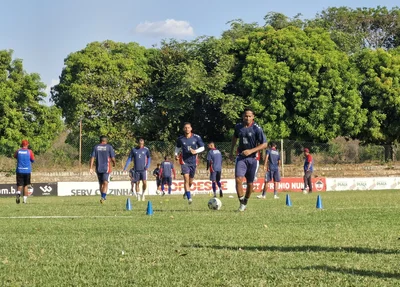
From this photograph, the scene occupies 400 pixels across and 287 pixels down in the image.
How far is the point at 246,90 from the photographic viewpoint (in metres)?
48.5

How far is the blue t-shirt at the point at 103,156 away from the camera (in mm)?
21078

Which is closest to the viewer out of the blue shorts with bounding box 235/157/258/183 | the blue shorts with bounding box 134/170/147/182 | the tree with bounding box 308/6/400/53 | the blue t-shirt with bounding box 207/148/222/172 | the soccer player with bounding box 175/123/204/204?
the blue shorts with bounding box 235/157/258/183

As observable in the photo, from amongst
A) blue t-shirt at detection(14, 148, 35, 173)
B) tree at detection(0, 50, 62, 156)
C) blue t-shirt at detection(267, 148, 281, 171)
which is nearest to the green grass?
blue t-shirt at detection(14, 148, 35, 173)

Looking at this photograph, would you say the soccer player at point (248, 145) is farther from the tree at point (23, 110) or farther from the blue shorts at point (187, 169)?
the tree at point (23, 110)

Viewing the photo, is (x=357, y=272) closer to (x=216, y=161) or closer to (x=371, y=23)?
(x=216, y=161)

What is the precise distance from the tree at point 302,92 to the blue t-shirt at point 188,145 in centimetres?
2693

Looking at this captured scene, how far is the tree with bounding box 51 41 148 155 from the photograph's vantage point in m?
48.0

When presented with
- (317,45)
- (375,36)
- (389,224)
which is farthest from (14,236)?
(375,36)

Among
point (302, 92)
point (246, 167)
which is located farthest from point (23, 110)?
point (246, 167)

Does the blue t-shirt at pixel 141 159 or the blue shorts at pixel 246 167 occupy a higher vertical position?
the blue t-shirt at pixel 141 159

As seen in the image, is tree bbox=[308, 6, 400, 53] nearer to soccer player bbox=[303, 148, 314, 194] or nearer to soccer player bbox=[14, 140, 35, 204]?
soccer player bbox=[303, 148, 314, 194]

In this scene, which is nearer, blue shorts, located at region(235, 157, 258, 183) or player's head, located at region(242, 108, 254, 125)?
player's head, located at region(242, 108, 254, 125)

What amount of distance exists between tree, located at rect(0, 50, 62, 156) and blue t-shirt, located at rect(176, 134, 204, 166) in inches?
1160

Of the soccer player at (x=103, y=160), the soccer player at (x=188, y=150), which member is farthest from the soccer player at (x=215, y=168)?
the soccer player at (x=188, y=150)
